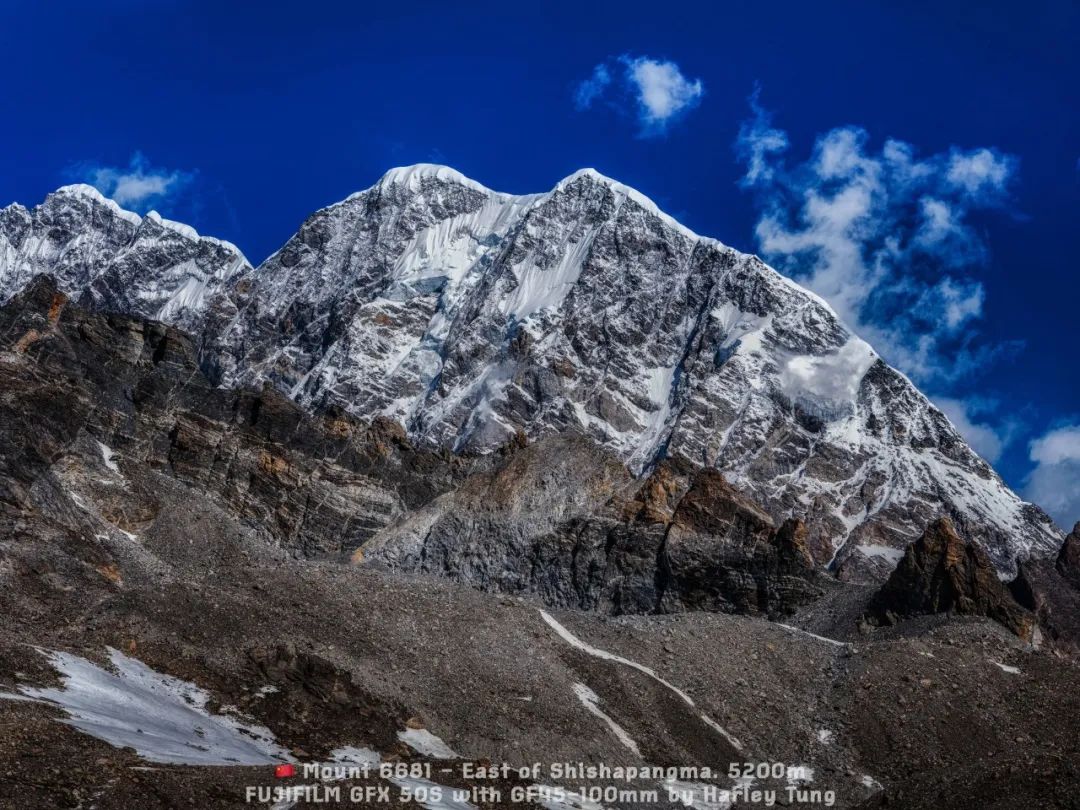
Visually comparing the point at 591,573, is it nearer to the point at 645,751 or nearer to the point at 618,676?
the point at 618,676

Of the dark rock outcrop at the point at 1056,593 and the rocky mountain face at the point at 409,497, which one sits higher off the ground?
the dark rock outcrop at the point at 1056,593

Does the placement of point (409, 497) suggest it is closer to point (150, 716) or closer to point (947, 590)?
point (947, 590)

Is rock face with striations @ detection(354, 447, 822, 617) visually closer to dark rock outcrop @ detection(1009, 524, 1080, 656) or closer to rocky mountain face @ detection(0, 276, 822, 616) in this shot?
rocky mountain face @ detection(0, 276, 822, 616)

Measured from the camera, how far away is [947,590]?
72750 mm

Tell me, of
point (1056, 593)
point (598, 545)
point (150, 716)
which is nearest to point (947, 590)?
point (598, 545)

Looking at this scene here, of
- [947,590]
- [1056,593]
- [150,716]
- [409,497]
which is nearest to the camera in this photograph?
[150,716]

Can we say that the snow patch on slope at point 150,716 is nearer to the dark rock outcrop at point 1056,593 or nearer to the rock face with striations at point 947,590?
the rock face with striations at point 947,590

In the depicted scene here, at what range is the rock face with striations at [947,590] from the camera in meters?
71.1

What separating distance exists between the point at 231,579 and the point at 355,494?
35114 millimetres

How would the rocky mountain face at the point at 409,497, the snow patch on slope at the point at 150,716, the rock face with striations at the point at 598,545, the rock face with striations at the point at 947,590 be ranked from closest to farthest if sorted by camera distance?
the snow patch on slope at the point at 150,716, the rock face with striations at the point at 947,590, the rocky mountain face at the point at 409,497, the rock face with striations at the point at 598,545

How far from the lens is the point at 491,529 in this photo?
81438 millimetres

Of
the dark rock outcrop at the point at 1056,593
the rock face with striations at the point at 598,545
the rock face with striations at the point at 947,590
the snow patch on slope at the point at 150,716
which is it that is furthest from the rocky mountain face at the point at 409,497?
the dark rock outcrop at the point at 1056,593

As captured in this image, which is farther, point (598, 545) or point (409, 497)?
point (409, 497)


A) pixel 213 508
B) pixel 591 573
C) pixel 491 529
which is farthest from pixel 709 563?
pixel 213 508
